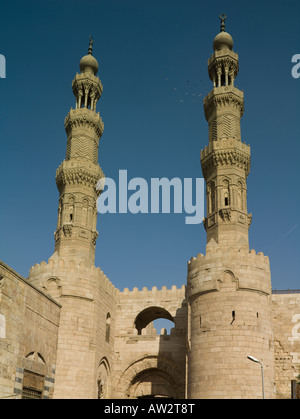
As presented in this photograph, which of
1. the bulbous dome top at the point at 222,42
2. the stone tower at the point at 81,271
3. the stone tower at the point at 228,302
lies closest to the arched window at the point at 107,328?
the stone tower at the point at 81,271

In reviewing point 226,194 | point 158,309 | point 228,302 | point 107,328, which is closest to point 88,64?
point 226,194

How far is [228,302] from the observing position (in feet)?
81.3

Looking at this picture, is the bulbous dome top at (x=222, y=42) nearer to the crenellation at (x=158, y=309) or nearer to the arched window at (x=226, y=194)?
the crenellation at (x=158, y=309)

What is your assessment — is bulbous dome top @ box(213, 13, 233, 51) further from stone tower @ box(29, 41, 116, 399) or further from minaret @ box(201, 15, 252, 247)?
stone tower @ box(29, 41, 116, 399)

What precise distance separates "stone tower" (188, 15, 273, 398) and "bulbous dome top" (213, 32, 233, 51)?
878 cm

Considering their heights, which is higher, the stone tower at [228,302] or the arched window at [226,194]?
the arched window at [226,194]

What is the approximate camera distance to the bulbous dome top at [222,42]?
36.2 m

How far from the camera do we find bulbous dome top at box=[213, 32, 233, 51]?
119 ft

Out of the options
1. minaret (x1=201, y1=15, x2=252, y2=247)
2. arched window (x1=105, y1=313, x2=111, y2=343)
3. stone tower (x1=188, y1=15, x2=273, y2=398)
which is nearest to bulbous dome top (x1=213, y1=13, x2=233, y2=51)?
minaret (x1=201, y1=15, x2=252, y2=247)

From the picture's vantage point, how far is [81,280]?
27.3 meters

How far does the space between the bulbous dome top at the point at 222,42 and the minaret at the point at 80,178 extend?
9.20 metres

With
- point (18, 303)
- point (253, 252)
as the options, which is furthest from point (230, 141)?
point (18, 303)

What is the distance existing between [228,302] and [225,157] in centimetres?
1026

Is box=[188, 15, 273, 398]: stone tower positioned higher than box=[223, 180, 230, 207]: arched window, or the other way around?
box=[223, 180, 230, 207]: arched window
